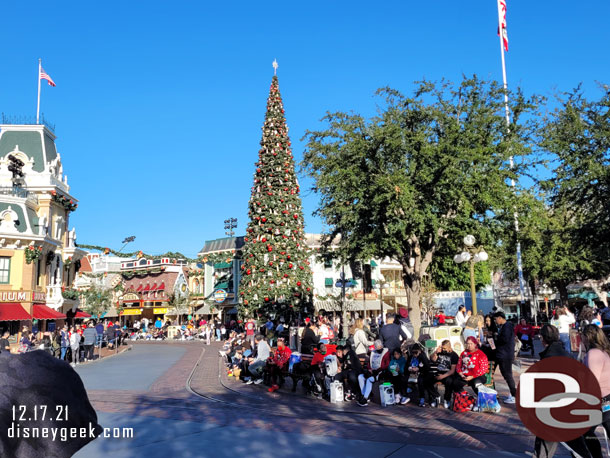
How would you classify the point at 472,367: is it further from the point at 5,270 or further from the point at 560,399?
the point at 5,270

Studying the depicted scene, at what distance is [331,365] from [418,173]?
9.52 metres

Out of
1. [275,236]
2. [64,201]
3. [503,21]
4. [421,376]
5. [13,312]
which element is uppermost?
[503,21]

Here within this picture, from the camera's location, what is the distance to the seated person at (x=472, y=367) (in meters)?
9.71

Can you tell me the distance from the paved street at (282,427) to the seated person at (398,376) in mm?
546

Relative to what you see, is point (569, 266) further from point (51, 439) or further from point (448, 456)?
point (51, 439)

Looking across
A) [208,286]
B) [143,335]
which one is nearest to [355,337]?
[143,335]

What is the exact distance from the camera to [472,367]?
975 centimetres

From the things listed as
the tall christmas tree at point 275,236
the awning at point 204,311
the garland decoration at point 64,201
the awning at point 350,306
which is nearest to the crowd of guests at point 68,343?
the tall christmas tree at point 275,236

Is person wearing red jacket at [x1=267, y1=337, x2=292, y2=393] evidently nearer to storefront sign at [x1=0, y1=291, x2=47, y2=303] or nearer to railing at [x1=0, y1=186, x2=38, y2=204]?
storefront sign at [x1=0, y1=291, x2=47, y2=303]

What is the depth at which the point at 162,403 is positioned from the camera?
11.7 meters

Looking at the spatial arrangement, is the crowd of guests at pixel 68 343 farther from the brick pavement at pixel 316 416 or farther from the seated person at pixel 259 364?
the seated person at pixel 259 364

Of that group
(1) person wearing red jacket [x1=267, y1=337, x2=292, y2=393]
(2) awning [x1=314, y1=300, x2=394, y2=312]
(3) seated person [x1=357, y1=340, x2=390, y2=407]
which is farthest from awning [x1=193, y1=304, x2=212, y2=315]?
(3) seated person [x1=357, y1=340, x2=390, y2=407]

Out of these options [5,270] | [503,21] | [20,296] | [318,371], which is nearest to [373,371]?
[318,371]

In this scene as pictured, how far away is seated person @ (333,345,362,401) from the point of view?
11.5m
